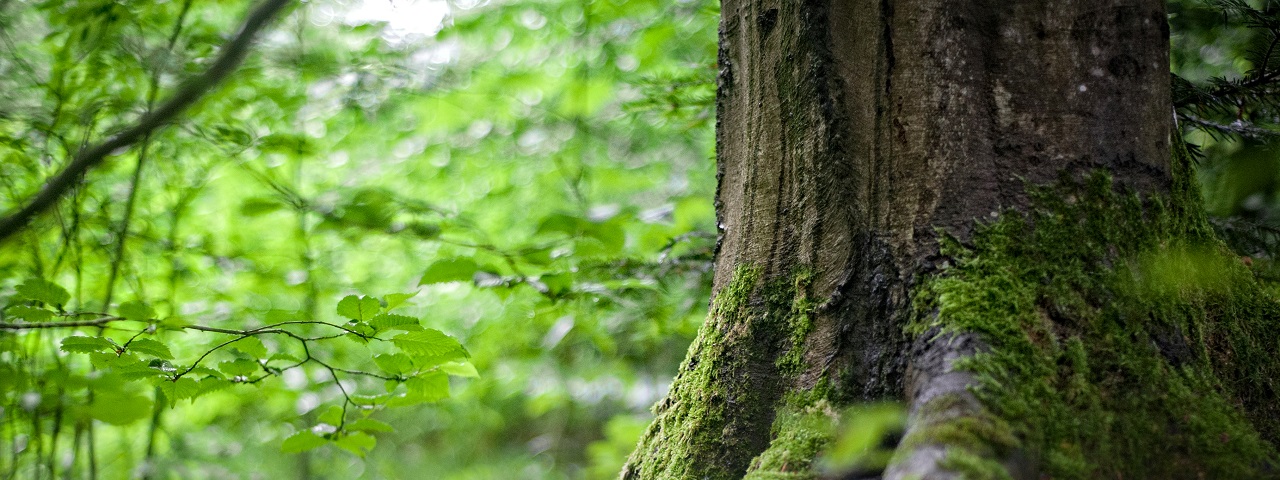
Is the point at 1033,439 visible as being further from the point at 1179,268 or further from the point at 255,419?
the point at 255,419

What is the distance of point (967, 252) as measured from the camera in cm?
114

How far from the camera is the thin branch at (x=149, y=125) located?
3.14ft

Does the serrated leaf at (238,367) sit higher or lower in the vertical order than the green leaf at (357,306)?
lower

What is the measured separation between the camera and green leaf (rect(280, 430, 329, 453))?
5.74ft

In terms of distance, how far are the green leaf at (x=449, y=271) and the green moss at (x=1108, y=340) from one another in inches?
54.3

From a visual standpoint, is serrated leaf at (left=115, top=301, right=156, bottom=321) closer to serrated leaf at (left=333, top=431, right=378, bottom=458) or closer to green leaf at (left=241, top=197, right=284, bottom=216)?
serrated leaf at (left=333, top=431, right=378, bottom=458)

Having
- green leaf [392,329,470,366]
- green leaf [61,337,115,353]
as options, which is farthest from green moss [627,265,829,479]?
green leaf [61,337,115,353]

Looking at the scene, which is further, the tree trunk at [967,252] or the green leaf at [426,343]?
the green leaf at [426,343]

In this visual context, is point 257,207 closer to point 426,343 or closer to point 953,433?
point 426,343

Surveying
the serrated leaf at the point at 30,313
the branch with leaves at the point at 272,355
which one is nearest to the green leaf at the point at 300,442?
the branch with leaves at the point at 272,355

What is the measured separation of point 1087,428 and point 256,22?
1.43 metres

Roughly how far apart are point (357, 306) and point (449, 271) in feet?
1.98

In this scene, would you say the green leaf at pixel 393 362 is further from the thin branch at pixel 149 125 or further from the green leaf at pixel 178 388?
the thin branch at pixel 149 125

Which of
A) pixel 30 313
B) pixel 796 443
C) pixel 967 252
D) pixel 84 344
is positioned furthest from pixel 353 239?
pixel 967 252
